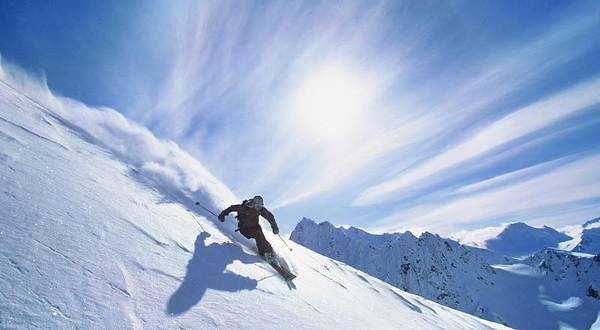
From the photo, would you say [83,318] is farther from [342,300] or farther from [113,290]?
[342,300]

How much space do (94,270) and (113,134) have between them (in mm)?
9644

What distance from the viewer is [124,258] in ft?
15.3

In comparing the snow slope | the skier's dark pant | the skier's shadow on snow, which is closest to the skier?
the skier's dark pant

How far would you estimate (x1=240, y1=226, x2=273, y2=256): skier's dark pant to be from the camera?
860cm

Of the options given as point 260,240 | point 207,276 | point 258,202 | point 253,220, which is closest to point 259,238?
point 260,240

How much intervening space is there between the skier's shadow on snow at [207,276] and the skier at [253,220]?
67cm

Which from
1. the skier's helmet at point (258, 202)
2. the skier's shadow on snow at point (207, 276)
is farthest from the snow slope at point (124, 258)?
the skier's helmet at point (258, 202)

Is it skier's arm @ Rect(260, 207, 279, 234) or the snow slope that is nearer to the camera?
the snow slope

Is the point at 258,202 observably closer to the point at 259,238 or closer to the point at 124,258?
the point at 259,238

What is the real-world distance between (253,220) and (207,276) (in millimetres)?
3591

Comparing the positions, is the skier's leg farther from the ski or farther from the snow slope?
the ski

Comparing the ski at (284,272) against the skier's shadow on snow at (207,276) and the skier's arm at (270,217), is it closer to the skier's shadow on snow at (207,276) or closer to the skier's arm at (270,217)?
the skier's shadow on snow at (207,276)

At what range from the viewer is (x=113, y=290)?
3.88m

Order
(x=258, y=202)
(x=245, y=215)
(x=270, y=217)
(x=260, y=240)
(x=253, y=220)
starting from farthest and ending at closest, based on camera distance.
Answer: (x=270, y=217), (x=258, y=202), (x=245, y=215), (x=253, y=220), (x=260, y=240)
